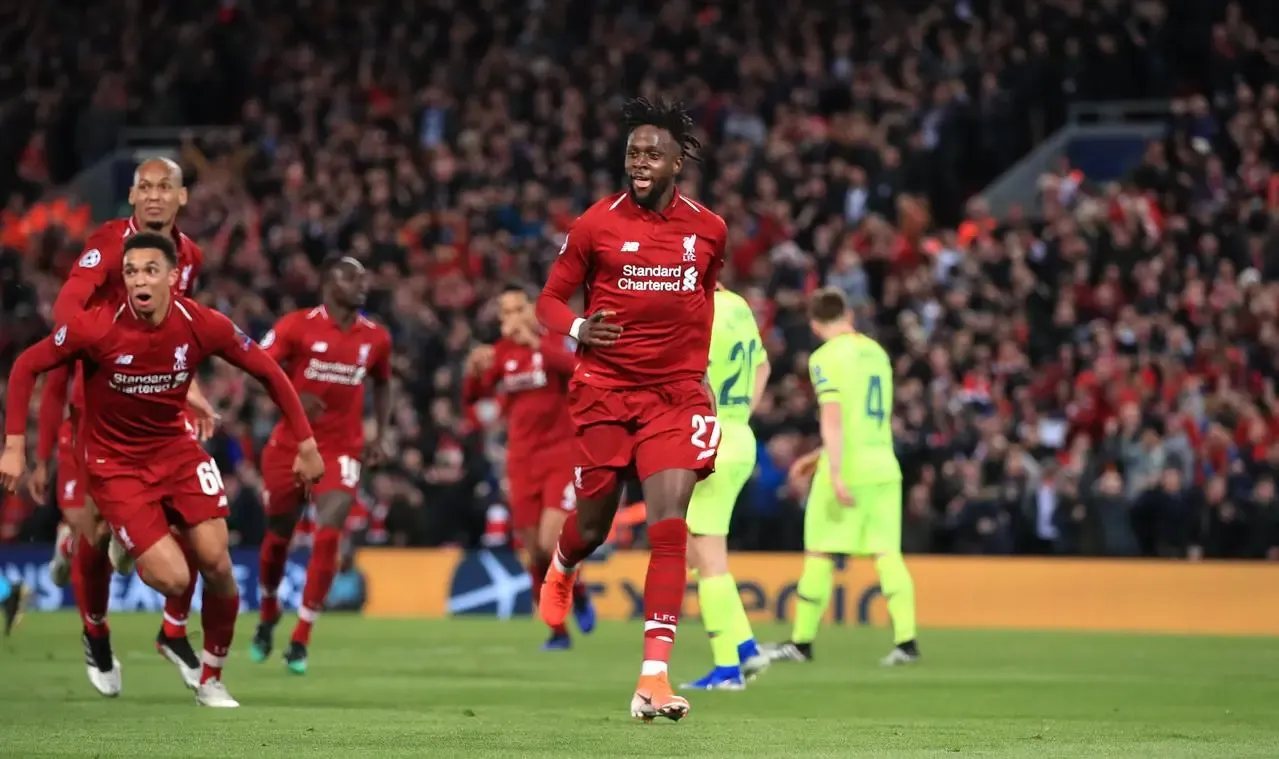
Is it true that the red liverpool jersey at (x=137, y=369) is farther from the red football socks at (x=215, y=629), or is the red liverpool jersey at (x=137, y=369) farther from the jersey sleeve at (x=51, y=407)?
the red football socks at (x=215, y=629)

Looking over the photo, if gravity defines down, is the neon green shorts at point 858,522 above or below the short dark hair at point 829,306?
below

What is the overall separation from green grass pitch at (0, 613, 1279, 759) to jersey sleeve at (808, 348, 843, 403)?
199 cm

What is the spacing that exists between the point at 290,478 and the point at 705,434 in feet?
19.4

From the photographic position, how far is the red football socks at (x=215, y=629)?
11.3 m

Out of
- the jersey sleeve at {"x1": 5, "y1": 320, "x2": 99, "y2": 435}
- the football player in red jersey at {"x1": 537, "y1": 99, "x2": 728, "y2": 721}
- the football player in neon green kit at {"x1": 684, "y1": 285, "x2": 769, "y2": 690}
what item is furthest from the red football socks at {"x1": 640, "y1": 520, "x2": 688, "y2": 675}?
the jersey sleeve at {"x1": 5, "y1": 320, "x2": 99, "y2": 435}

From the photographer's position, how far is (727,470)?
13.6m

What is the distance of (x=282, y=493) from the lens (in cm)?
1521

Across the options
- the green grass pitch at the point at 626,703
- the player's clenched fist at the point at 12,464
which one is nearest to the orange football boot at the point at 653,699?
the green grass pitch at the point at 626,703

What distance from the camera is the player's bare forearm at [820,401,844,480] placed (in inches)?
590

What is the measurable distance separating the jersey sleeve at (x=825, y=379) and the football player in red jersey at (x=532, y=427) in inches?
106

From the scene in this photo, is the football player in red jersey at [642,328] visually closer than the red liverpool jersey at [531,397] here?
Yes

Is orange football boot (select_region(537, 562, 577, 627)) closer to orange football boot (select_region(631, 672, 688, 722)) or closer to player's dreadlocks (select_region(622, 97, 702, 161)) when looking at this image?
orange football boot (select_region(631, 672, 688, 722))

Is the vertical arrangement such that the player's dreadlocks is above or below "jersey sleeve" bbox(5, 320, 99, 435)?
above

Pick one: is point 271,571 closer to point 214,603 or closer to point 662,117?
point 214,603
